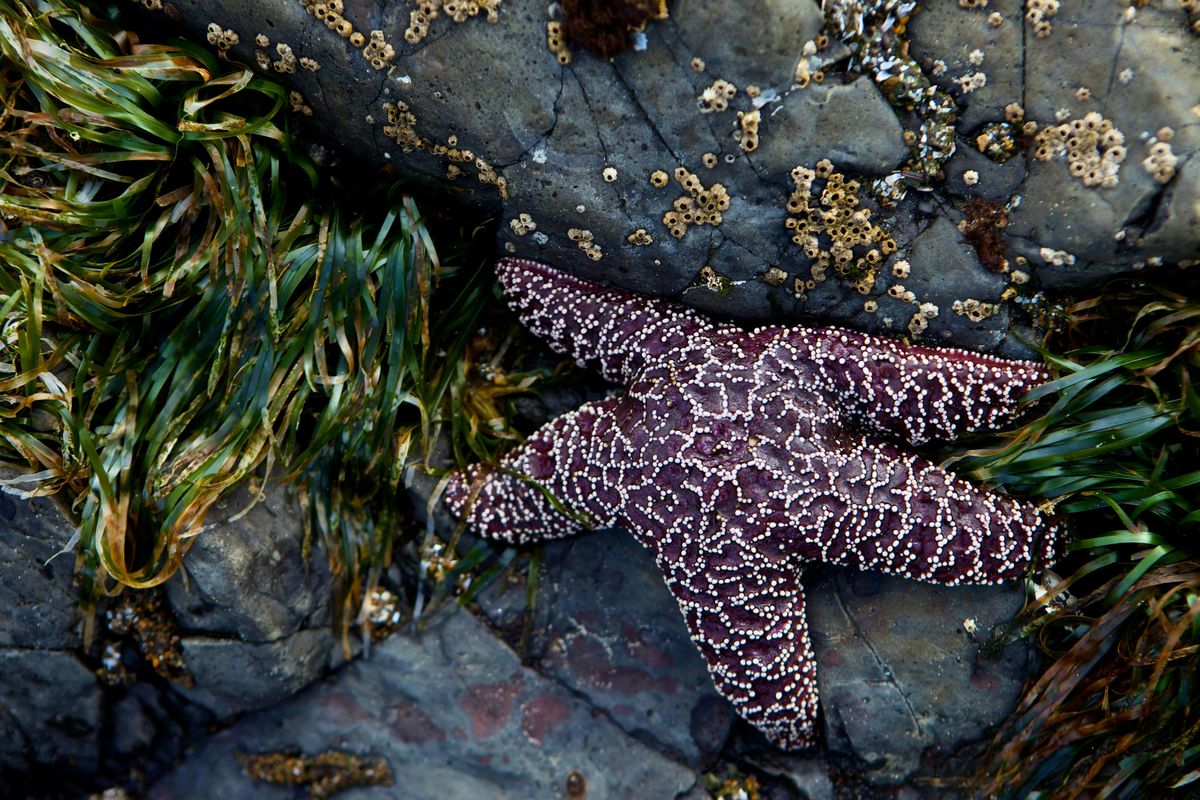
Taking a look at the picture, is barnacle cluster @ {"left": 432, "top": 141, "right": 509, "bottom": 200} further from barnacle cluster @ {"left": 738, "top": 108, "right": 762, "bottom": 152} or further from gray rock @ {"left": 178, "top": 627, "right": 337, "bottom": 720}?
gray rock @ {"left": 178, "top": 627, "right": 337, "bottom": 720}

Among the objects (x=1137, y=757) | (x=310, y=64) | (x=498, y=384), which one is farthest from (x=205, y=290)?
(x=1137, y=757)

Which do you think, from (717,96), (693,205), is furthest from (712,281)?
(717,96)

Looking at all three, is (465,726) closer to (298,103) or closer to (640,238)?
(640,238)

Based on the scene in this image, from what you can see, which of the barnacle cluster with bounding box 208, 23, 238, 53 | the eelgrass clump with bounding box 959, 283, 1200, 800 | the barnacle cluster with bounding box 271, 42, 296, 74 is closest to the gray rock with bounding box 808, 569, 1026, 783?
the eelgrass clump with bounding box 959, 283, 1200, 800

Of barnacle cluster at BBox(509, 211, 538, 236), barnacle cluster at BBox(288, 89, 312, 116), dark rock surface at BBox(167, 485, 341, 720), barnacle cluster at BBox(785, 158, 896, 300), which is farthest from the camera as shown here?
dark rock surface at BBox(167, 485, 341, 720)

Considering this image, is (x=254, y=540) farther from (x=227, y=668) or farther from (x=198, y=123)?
(x=198, y=123)
